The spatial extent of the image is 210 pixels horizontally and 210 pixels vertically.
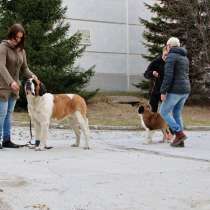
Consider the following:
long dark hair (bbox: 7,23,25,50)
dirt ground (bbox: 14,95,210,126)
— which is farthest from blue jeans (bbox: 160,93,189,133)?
dirt ground (bbox: 14,95,210,126)

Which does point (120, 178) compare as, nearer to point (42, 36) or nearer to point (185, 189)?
point (185, 189)

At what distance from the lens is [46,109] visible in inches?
457

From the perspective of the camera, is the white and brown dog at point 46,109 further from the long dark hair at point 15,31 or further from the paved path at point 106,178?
the long dark hair at point 15,31

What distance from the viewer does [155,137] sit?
1530 centimetres

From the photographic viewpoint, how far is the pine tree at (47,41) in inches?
892

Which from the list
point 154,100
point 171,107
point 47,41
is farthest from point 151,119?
point 47,41

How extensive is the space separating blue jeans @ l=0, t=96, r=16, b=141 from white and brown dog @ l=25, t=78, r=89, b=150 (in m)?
0.37

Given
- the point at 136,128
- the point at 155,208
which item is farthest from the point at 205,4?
the point at 155,208

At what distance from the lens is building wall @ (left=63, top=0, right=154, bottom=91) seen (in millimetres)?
29703

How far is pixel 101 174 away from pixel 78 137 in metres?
3.78

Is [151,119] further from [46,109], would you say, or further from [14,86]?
[14,86]

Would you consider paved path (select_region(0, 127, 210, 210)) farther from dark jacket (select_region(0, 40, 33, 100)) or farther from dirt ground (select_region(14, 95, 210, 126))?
dirt ground (select_region(14, 95, 210, 126))

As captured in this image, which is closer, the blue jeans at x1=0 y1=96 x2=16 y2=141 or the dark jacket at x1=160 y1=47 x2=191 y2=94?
the blue jeans at x1=0 y1=96 x2=16 y2=141

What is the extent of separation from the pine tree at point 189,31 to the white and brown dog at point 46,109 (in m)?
14.4
